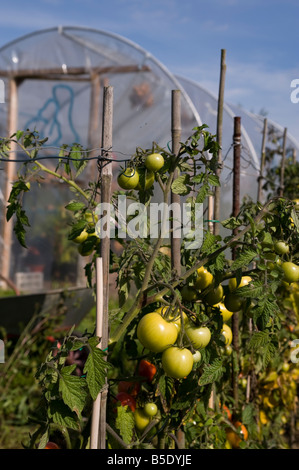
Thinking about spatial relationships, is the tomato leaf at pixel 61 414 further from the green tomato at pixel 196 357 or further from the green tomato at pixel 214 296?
the green tomato at pixel 214 296

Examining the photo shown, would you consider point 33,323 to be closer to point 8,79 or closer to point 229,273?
point 229,273

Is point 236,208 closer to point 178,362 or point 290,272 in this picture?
point 290,272

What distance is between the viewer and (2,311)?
123 inches

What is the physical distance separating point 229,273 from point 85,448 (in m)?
0.61

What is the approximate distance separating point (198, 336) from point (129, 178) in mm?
435

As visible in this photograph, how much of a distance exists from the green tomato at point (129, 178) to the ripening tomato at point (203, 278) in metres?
0.30

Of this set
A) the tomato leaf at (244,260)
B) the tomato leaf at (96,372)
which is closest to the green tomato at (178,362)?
the tomato leaf at (96,372)

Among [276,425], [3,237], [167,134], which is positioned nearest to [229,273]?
[276,425]

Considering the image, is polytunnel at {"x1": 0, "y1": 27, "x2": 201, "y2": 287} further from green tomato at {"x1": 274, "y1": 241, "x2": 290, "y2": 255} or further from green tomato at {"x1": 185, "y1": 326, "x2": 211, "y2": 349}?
green tomato at {"x1": 185, "y1": 326, "x2": 211, "y2": 349}

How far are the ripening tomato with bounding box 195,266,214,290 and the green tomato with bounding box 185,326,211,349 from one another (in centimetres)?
18

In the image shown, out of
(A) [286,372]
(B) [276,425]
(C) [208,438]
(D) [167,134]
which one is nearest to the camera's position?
(C) [208,438]

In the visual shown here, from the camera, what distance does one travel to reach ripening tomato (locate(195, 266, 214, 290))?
4.62 ft

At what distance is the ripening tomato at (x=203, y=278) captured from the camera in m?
1.41

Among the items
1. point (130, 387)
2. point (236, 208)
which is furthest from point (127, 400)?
point (236, 208)
